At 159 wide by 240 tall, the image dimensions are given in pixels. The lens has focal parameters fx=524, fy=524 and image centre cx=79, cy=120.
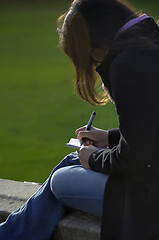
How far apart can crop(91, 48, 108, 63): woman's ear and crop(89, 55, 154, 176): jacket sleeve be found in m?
0.16

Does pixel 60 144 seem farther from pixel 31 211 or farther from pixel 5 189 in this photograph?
pixel 31 211

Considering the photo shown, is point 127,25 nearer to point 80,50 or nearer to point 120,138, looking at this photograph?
point 80,50

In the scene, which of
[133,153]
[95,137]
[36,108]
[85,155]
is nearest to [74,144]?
[95,137]

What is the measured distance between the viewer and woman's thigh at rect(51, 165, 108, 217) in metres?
2.48

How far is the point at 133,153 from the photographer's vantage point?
2279 mm

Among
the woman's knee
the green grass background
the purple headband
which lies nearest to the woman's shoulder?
the purple headband

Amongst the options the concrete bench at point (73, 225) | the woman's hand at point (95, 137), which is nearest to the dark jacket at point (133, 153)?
the concrete bench at point (73, 225)

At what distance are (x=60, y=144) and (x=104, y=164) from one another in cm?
→ 263

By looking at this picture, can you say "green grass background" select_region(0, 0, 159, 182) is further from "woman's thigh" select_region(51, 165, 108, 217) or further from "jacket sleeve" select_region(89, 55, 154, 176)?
"jacket sleeve" select_region(89, 55, 154, 176)

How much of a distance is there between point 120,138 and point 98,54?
42cm

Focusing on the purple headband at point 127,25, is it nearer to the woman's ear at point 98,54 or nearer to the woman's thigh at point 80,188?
the woman's ear at point 98,54

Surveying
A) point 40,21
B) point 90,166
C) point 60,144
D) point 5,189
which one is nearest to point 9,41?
point 40,21

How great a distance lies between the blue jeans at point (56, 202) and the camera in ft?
8.22

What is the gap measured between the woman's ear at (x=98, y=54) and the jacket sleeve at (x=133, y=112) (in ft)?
0.52
